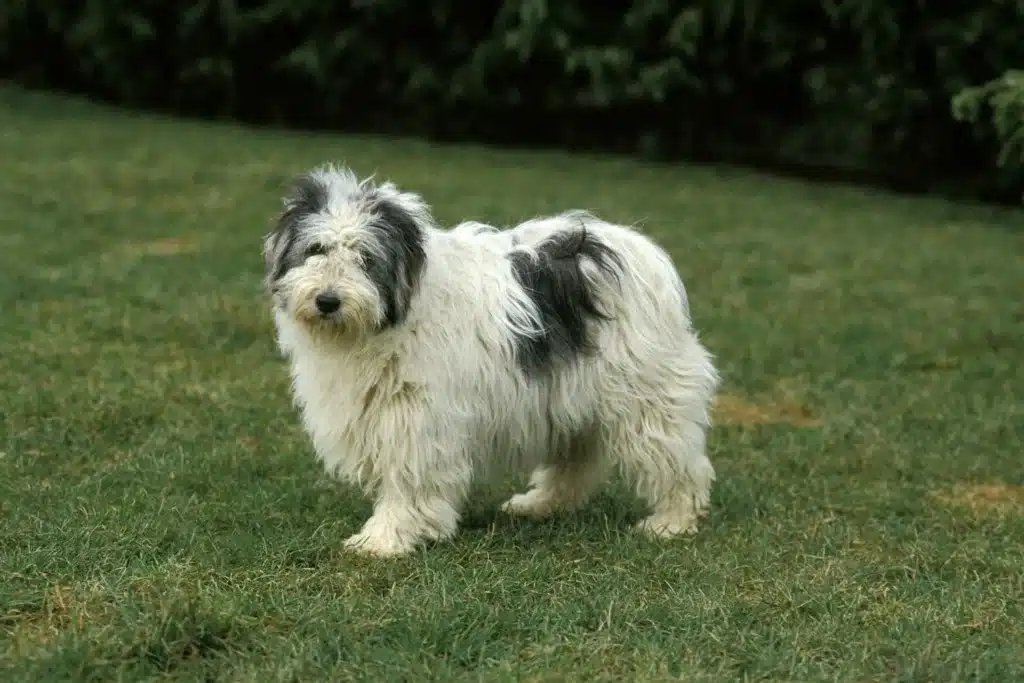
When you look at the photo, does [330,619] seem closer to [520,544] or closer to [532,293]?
[520,544]

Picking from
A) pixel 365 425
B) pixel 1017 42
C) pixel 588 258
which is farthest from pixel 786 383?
pixel 1017 42

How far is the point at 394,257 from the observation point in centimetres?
460

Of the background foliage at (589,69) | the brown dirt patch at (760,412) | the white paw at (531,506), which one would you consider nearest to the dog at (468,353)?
the white paw at (531,506)

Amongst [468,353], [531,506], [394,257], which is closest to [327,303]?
[394,257]

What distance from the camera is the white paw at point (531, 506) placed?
541 cm

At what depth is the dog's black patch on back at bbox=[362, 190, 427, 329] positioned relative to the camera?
456 centimetres

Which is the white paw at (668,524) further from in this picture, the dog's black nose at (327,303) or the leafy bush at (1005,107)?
→ the leafy bush at (1005,107)

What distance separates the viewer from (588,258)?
5059mm

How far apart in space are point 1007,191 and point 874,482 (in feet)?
40.3

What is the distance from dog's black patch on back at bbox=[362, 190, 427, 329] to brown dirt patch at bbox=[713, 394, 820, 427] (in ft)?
8.94

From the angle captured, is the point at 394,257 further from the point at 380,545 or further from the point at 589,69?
the point at 589,69

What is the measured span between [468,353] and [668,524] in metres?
1.10

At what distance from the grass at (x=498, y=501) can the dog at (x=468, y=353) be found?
261 mm

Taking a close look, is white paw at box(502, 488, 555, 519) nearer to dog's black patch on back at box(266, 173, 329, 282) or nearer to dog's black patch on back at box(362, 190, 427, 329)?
dog's black patch on back at box(362, 190, 427, 329)
